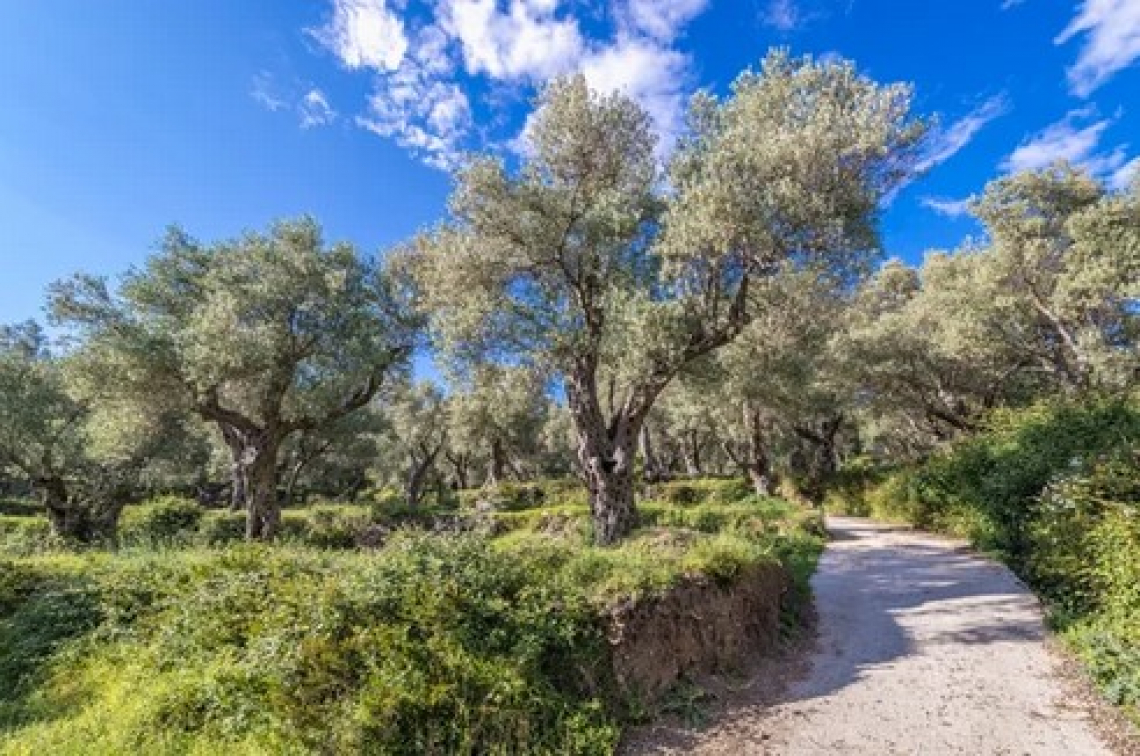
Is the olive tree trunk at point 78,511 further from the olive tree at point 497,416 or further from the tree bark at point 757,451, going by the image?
the tree bark at point 757,451

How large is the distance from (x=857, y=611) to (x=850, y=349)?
20.3m

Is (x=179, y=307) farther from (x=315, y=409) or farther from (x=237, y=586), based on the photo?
(x=237, y=586)

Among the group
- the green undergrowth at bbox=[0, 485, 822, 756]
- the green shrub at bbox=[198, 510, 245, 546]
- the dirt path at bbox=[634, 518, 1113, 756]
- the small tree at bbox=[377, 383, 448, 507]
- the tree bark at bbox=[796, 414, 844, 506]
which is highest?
the small tree at bbox=[377, 383, 448, 507]

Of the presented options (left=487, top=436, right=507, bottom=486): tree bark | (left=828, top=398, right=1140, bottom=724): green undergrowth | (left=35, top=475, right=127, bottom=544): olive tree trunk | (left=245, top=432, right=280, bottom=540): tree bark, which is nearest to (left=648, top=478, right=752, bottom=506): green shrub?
(left=828, top=398, right=1140, bottom=724): green undergrowth

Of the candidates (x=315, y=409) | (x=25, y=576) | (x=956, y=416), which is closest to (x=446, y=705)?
(x=25, y=576)

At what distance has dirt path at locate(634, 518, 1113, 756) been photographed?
21.2 feet

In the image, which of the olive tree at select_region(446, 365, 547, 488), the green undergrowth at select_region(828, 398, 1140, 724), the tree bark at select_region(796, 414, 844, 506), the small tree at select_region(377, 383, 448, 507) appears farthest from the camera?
the small tree at select_region(377, 383, 448, 507)

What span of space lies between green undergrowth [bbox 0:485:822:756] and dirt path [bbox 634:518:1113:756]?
155 cm

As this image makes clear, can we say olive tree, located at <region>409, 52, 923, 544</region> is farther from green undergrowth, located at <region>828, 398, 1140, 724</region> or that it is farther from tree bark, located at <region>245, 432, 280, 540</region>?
tree bark, located at <region>245, 432, 280, 540</region>

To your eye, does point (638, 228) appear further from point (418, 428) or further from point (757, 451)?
point (418, 428)

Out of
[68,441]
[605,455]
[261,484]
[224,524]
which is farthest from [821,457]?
[68,441]

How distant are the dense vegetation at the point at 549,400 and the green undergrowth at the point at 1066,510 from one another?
0.26 feet

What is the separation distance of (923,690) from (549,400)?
45.9ft

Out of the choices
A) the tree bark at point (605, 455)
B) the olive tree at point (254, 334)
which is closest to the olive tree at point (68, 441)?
the olive tree at point (254, 334)
